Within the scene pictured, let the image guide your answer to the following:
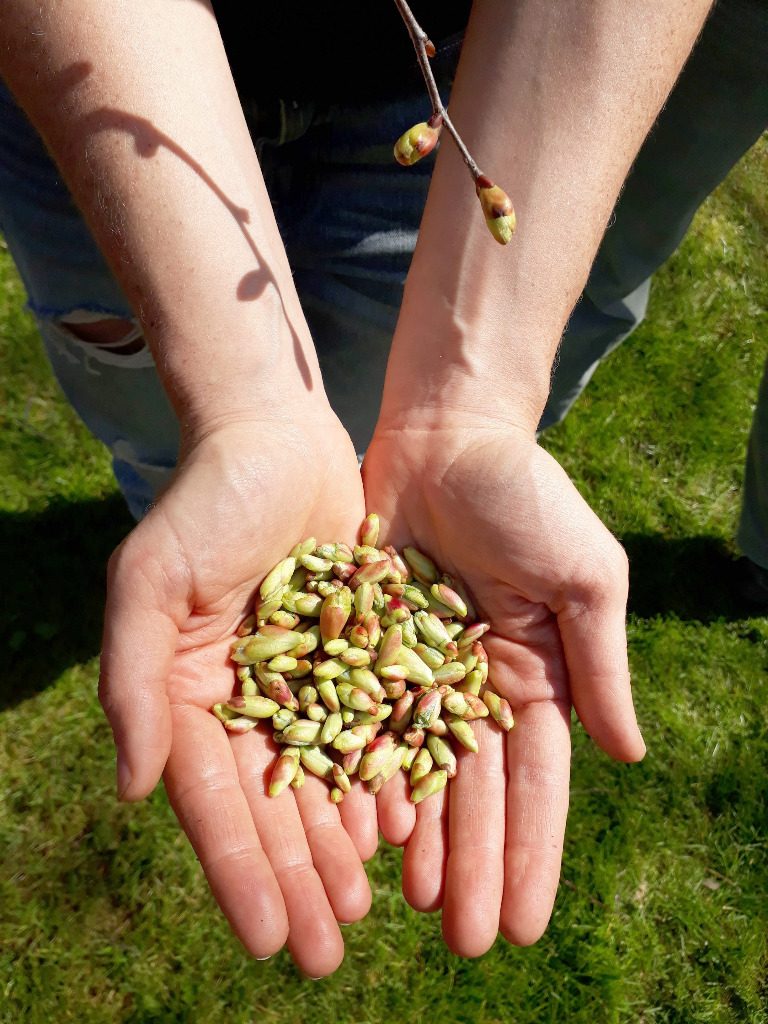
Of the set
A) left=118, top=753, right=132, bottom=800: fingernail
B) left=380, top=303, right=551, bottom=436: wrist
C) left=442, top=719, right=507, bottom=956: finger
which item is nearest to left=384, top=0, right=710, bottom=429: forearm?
left=380, top=303, right=551, bottom=436: wrist

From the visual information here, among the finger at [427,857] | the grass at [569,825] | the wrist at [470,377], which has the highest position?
the wrist at [470,377]

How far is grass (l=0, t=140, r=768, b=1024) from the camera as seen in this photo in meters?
2.31

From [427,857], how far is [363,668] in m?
0.37

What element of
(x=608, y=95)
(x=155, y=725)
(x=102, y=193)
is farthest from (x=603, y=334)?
(x=155, y=725)

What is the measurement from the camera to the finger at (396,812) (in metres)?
1.62

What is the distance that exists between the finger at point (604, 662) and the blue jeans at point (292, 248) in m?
0.88

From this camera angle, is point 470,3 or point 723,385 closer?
point 470,3

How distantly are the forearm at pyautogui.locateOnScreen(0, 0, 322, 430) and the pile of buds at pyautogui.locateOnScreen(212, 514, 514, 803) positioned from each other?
0.38 metres

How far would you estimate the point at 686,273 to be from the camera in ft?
12.0

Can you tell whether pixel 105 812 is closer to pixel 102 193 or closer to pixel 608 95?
pixel 102 193

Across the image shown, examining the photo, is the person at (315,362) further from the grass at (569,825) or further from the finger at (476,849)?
the grass at (569,825)

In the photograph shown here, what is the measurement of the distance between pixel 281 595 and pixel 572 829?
137 centimetres

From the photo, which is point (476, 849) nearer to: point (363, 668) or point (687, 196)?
point (363, 668)

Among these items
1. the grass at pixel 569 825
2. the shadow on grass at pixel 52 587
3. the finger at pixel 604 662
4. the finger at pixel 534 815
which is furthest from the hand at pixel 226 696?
the shadow on grass at pixel 52 587
